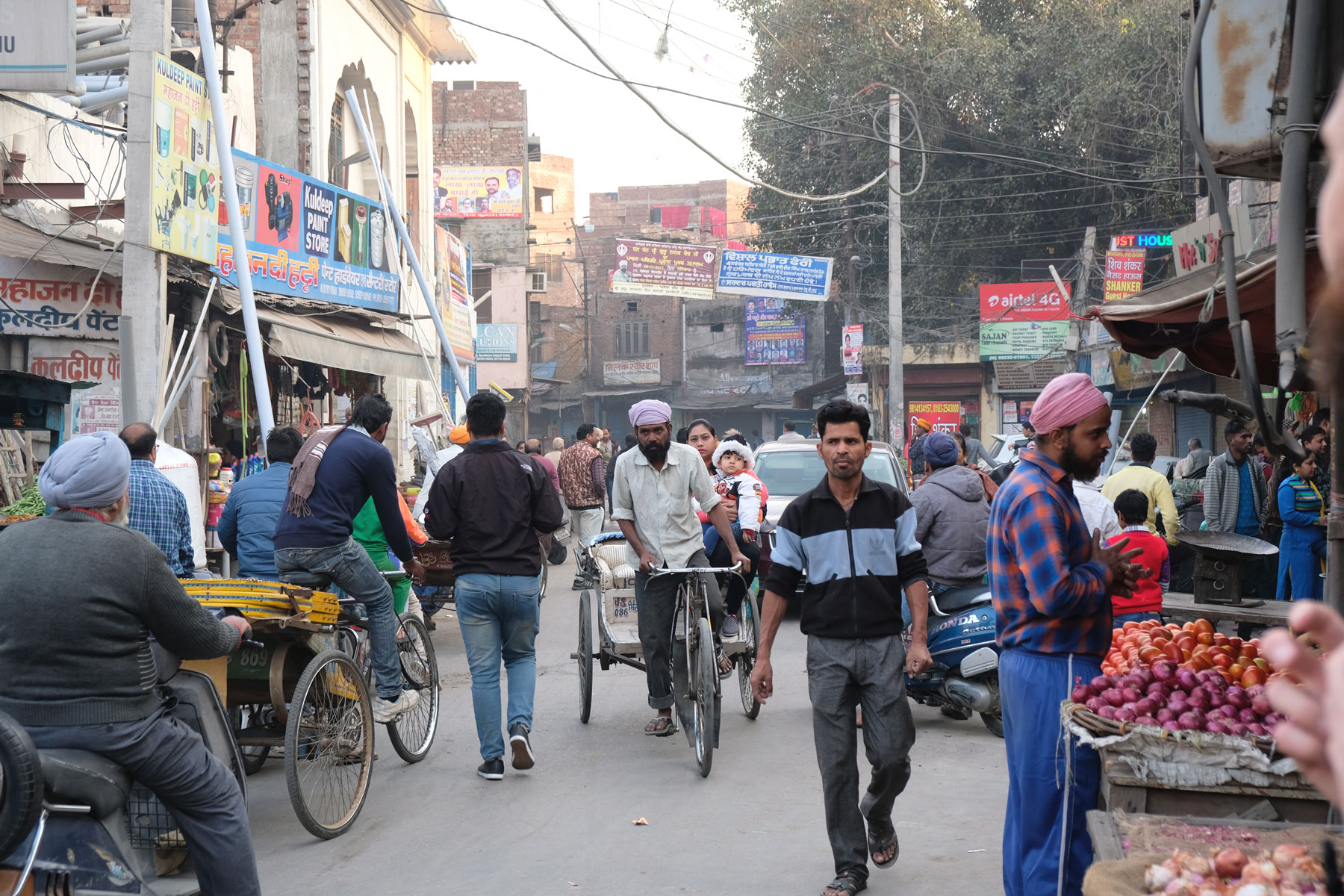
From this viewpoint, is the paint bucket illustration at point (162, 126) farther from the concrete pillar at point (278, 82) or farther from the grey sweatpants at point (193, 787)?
the concrete pillar at point (278, 82)

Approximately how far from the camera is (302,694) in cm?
560

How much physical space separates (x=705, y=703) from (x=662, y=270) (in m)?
32.0

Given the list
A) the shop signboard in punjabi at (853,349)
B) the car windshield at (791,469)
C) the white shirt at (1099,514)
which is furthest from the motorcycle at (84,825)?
the shop signboard in punjabi at (853,349)

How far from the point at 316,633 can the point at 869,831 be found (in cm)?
280

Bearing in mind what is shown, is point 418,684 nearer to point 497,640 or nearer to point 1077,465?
point 497,640

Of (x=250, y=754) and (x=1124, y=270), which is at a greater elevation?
(x=1124, y=270)

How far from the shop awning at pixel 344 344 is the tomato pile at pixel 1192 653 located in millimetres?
9430

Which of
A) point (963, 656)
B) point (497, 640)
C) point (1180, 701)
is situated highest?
point (1180, 701)

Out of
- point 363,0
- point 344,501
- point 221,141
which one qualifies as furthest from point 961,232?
point 344,501

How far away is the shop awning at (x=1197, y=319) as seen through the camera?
493 centimetres

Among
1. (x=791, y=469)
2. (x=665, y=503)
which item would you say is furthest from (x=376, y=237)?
(x=665, y=503)

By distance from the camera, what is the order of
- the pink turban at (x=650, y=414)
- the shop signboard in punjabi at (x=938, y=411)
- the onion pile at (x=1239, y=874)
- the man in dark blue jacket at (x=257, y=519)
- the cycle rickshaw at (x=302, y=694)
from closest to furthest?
the onion pile at (x=1239, y=874), the cycle rickshaw at (x=302, y=694), the man in dark blue jacket at (x=257, y=519), the pink turban at (x=650, y=414), the shop signboard in punjabi at (x=938, y=411)

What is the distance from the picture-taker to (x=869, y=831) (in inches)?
207

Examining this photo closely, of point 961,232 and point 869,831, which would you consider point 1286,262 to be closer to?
point 869,831
